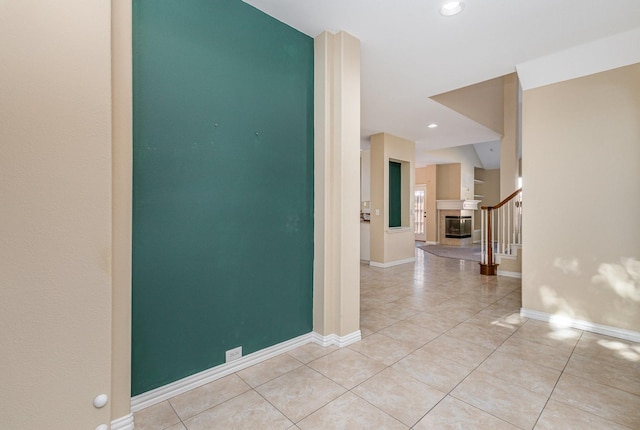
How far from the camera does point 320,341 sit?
259cm

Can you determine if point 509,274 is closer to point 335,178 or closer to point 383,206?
point 383,206

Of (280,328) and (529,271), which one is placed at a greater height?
(529,271)

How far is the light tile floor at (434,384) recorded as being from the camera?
1.65 m

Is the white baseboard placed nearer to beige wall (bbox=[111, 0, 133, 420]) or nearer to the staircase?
beige wall (bbox=[111, 0, 133, 420])

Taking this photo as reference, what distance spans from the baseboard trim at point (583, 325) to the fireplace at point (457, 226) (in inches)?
278

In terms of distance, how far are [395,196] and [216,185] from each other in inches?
222

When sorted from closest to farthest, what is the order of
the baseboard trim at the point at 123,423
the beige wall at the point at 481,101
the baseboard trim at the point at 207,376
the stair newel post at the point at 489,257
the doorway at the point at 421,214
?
the baseboard trim at the point at 123,423 < the baseboard trim at the point at 207,376 < the beige wall at the point at 481,101 < the stair newel post at the point at 489,257 < the doorway at the point at 421,214

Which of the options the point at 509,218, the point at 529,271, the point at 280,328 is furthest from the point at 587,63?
the point at 280,328

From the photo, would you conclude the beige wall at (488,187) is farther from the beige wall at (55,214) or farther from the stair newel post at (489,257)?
the beige wall at (55,214)

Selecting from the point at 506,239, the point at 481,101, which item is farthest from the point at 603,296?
the point at 481,101

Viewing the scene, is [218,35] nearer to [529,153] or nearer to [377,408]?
Answer: [377,408]

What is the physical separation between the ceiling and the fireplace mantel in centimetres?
668

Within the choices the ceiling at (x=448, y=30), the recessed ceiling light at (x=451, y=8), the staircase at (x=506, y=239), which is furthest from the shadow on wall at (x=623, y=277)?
the recessed ceiling light at (x=451, y=8)

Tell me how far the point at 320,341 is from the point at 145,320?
4.72 feet
